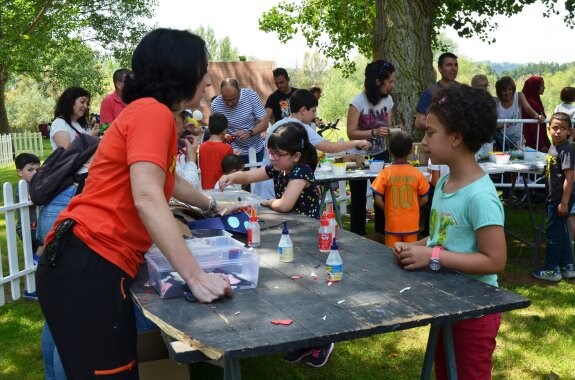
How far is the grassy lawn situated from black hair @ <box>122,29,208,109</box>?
2.39m

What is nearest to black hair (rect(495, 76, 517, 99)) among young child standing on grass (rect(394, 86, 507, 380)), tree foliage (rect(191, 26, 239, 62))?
young child standing on grass (rect(394, 86, 507, 380))

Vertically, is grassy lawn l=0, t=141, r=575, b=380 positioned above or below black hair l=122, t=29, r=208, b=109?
below

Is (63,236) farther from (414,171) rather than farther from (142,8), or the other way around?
(142,8)

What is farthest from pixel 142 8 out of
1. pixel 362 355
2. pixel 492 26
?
pixel 362 355

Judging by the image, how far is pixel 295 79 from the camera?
181ft

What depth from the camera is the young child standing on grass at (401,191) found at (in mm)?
5520

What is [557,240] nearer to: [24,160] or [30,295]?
[30,295]

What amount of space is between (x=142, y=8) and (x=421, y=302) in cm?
2945

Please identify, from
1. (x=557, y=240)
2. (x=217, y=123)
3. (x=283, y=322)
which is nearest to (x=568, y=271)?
(x=557, y=240)

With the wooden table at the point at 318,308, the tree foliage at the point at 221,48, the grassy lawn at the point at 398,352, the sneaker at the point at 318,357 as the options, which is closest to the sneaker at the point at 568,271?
the grassy lawn at the point at 398,352

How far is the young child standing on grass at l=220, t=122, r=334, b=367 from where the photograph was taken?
396 cm

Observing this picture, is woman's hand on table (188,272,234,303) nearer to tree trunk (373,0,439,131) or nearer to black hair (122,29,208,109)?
black hair (122,29,208,109)

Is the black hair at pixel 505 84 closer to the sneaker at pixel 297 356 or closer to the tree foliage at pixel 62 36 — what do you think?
the sneaker at pixel 297 356

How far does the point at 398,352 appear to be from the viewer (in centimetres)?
430
